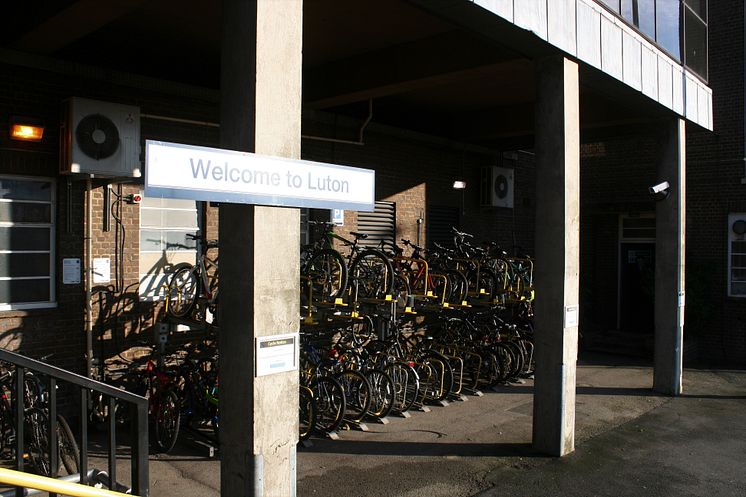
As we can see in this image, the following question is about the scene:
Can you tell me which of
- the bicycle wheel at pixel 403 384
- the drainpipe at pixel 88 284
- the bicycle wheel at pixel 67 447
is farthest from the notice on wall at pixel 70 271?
the bicycle wheel at pixel 403 384

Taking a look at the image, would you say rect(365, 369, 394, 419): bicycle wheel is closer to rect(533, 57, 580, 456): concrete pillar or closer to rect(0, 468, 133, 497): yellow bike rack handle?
rect(533, 57, 580, 456): concrete pillar

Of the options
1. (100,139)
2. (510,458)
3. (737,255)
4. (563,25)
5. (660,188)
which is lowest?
(510,458)

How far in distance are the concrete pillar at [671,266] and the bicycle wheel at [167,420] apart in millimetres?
7173

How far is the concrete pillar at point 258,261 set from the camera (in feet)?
11.8

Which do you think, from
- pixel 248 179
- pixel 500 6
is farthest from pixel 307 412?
pixel 500 6

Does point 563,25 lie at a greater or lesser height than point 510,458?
greater

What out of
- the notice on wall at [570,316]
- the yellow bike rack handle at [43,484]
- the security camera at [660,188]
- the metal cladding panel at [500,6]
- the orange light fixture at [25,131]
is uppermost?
the metal cladding panel at [500,6]

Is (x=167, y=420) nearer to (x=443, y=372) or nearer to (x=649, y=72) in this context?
(x=443, y=372)

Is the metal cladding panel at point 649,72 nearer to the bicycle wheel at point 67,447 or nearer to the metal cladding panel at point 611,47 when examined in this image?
the metal cladding panel at point 611,47

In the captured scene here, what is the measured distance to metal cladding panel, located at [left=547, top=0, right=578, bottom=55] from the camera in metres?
6.22

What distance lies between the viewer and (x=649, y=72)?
8148 mm

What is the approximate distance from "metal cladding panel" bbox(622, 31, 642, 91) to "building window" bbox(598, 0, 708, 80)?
0.82 ft

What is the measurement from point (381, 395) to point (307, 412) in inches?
46.7

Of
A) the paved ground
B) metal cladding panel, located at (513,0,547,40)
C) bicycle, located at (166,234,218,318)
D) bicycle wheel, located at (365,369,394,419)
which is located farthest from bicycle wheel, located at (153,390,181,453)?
metal cladding panel, located at (513,0,547,40)
